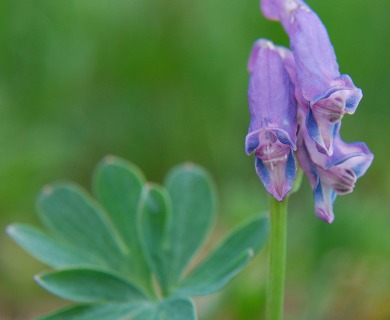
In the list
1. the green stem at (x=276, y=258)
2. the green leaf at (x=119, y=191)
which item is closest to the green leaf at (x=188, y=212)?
the green leaf at (x=119, y=191)

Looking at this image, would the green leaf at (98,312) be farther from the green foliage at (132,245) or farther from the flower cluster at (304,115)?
the flower cluster at (304,115)

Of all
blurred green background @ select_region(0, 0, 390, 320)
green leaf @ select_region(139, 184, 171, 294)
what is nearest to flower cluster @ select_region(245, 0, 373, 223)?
green leaf @ select_region(139, 184, 171, 294)

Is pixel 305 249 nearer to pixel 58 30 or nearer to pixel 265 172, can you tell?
pixel 265 172

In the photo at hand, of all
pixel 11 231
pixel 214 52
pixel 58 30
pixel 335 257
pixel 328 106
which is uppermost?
pixel 58 30

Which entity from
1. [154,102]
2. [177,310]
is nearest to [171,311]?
[177,310]

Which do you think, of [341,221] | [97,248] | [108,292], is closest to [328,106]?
[108,292]

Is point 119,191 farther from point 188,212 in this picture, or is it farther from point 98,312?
point 98,312

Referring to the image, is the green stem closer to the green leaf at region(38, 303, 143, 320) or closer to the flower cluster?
the flower cluster
